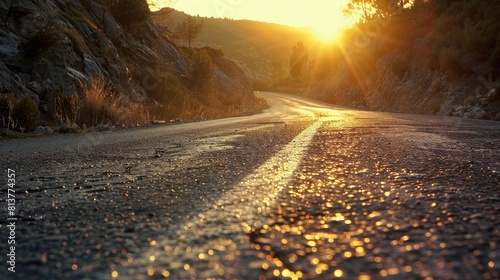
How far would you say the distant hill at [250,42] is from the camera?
15488 centimetres

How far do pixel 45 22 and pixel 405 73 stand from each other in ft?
85.7

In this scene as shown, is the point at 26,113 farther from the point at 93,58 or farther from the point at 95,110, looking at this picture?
the point at 93,58

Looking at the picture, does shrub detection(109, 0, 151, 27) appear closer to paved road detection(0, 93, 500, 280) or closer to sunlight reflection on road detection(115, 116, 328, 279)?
paved road detection(0, 93, 500, 280)

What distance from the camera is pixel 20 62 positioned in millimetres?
10539

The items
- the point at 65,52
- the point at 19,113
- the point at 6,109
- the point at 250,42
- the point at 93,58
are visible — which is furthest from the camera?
the point at 250,42

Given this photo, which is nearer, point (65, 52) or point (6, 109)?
point (6, 109)

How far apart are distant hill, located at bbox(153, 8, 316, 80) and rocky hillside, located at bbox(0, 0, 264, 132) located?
391ft

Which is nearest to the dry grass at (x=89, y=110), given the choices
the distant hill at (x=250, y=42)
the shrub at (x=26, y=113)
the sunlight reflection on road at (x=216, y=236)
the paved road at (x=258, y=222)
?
the shrub at (x=26, y=113)

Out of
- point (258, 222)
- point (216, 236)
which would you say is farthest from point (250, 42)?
point (216, 236)

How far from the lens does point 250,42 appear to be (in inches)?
6860

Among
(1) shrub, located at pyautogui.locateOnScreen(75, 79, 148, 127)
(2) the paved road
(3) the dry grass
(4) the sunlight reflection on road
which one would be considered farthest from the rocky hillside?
(4) the sunlight reflection on road

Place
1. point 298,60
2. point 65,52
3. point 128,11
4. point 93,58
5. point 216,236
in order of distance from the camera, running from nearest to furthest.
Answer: point 216,236, point 65,52, point 93,58, point 128,11, point 298,60

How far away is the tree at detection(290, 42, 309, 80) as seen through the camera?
9181 cm

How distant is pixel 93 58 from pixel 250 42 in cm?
16461
